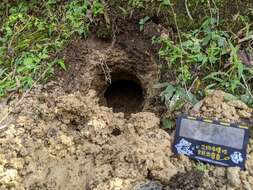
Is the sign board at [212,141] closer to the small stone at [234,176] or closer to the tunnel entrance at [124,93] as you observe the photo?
the small stone at [234,176]

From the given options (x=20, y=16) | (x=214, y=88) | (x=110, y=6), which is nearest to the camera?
(x=214, y=88)

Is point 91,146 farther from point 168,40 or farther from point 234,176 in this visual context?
point 168,40

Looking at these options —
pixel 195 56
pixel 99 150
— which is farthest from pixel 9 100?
pixel 195 56

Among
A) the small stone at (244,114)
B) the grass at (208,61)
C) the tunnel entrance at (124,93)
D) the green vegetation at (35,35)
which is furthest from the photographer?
the tunnel entrance at (124,93)

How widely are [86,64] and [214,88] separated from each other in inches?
35.2

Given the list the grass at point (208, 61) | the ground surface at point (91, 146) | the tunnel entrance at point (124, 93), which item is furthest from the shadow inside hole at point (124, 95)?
the grass at point (208, 61)

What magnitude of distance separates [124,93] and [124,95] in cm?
2

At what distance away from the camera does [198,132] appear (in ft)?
6.72

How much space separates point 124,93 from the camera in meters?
3.03

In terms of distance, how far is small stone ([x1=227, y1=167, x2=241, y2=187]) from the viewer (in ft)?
6.29

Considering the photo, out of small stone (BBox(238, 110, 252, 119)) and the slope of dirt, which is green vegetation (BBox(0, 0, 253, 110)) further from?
the slope of dirt

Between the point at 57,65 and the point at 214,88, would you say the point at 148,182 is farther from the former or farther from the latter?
the point at 57,65

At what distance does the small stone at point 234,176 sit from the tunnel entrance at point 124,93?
996 mm

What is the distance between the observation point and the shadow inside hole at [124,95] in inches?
114
